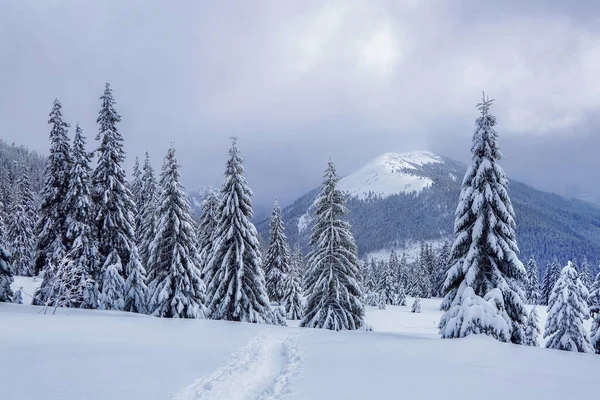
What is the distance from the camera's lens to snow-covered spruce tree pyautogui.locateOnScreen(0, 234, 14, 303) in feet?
81.8

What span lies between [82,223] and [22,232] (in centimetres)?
3620

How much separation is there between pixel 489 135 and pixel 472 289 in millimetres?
7725

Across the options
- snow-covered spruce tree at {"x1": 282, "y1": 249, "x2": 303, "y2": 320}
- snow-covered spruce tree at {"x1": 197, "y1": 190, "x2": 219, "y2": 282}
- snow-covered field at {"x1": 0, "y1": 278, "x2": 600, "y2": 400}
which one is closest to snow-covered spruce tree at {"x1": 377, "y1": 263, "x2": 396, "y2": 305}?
snow-covered spruce tree at {"x1": 282, "y1": 249, "x2": 303, "y2": 320}

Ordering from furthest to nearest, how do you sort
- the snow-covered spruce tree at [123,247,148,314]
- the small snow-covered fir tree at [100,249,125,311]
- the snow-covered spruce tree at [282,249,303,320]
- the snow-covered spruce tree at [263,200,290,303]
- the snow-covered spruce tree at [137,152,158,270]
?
the snow-covered spruce tree at [263,200,290,303] < the snow-covered spruce tree at [282,249,303,320] < the snow-covered spruce tree at [137,152,158,270] < the snow-covered spruce tree at [123,247,148,314] < the small snow-covered fir tree at [100,249,125,311]

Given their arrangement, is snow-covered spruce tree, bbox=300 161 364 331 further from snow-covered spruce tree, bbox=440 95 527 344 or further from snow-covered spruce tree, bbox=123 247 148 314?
snow-covered spruce tree, bbox=123 247 148 314

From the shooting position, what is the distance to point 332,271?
24.4 metres

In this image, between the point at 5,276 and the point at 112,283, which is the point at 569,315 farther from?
the point at 5,276

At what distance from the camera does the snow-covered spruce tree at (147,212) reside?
33.7 metres

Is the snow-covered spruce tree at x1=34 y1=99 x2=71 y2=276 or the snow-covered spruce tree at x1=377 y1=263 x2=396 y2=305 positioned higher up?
the snow-covered spruce tree at x1=34 y1=99 x2=71 y2=276

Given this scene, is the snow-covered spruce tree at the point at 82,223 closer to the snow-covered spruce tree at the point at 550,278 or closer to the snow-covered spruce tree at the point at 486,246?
the snow-covered spruce tree at the point at 486,246

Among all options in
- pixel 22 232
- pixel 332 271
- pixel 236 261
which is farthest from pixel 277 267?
pixel 22 232

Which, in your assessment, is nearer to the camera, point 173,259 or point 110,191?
point 173,259

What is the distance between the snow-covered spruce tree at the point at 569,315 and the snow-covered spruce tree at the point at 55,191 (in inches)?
1419

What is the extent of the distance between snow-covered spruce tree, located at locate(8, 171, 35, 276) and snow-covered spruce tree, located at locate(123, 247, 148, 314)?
34.5 meters
